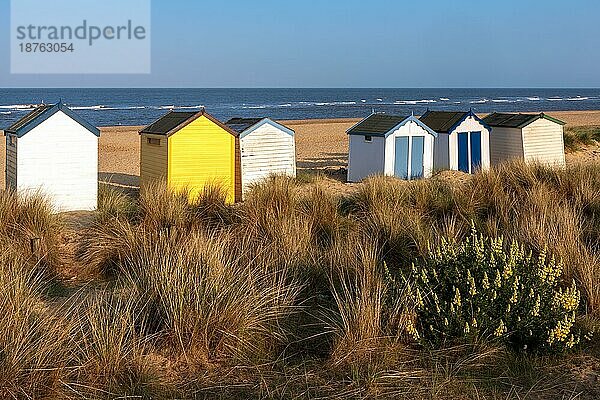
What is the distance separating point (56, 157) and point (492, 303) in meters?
7.91

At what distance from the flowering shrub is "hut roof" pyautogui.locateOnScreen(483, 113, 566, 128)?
12316 mm

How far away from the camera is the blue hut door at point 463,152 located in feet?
58.0

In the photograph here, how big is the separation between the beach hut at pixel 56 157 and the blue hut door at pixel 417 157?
727 cm

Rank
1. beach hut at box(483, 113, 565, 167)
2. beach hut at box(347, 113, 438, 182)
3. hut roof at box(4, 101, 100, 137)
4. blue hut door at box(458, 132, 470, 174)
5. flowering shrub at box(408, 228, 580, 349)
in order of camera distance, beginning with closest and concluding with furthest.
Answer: flowering shrub at box(408, 228, 580, 349)
hut roof at box(4, 101, 100, 137)
beach hut at box(347, 113, 438, 182)
blue hut door at box(458, 132, 470, 174)
beach hut at box(483, 113, 565, 167)

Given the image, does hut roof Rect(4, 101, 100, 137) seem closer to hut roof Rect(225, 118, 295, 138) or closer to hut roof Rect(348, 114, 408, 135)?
hut roof Rect(225, 118, 295, 138)

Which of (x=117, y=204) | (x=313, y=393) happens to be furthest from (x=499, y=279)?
(x=117, y=204)

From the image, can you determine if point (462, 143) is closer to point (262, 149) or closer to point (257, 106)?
point (262, 149)

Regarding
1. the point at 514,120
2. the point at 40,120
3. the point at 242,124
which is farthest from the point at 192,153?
the point at 514,120

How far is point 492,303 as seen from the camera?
231 inches

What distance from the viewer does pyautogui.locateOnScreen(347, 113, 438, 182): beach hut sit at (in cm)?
1645

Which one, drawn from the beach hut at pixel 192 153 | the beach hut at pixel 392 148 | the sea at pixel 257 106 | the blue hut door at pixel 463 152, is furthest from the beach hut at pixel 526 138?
the sea at pixel 257 106

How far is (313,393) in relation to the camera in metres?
4.97

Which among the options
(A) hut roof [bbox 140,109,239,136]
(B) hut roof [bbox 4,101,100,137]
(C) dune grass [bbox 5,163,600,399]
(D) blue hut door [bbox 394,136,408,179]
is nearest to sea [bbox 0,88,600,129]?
(D) blue hut door [bbox 394,136,408,179]

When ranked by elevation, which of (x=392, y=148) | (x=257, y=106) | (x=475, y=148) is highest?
(x=257, y=106)
